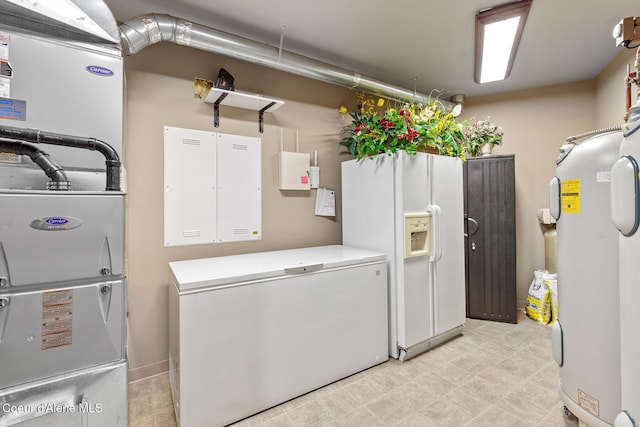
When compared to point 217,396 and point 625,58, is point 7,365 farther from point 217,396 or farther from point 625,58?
point 625,58

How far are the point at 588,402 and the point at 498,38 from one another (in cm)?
270

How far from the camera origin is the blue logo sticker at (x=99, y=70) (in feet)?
5.15

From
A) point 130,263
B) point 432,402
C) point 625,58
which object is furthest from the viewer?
point 625,58

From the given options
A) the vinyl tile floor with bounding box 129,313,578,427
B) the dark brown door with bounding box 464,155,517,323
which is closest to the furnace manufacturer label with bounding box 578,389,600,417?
the vinyl tile floor with bounding box 129,313,578,427

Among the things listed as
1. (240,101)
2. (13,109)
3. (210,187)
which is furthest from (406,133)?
(13,109)

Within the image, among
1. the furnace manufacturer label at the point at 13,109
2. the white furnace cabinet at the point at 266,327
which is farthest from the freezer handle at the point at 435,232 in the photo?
the furnace manufacturer label at the point at 13,109

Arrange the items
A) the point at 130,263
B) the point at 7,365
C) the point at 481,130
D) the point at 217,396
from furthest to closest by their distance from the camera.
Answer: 1. the point at 481,130
2. the point at 130,263
3. the point at 217,396
4. the point at 7,365

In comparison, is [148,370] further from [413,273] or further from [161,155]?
[413,273]

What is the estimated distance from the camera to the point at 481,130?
3564 millimetres

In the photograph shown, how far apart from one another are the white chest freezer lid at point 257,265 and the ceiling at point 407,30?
6.04 ft

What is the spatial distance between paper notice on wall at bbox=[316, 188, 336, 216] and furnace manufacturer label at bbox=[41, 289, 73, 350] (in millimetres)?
2191

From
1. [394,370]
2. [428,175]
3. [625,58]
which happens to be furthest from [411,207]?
[625,58]

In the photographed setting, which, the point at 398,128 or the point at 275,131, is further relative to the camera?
the point at 275,131

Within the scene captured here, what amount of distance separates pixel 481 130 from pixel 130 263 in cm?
382
